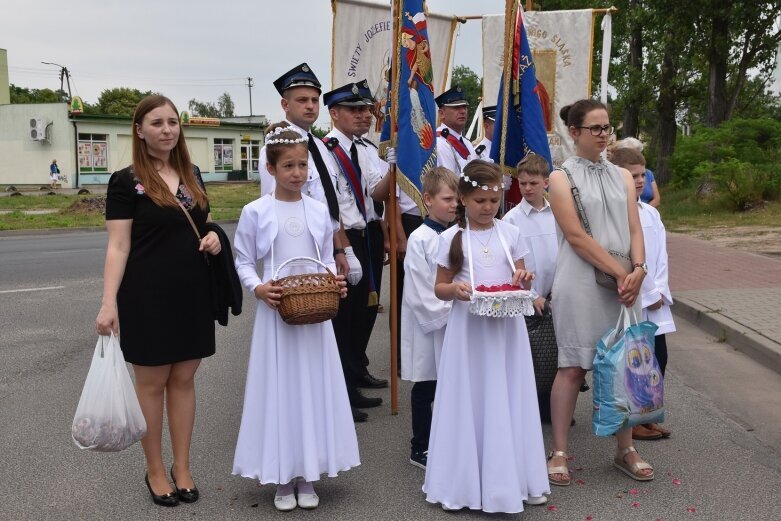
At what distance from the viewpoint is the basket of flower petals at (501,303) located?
3.77m

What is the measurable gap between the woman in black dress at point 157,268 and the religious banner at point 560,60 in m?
6.18

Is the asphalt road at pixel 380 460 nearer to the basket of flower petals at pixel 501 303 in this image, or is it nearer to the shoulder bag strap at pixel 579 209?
the basket of flower petals at pixel 501 303

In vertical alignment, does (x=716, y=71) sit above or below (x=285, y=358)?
above

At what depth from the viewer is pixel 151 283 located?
391 cm

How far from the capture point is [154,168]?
3992mm

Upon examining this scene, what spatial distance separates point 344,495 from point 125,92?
77.1 metres

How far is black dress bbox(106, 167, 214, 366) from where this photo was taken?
390cm

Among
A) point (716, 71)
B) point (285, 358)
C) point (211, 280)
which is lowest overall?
point (285, 358)

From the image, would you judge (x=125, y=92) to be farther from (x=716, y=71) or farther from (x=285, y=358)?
(x=285, y=358)

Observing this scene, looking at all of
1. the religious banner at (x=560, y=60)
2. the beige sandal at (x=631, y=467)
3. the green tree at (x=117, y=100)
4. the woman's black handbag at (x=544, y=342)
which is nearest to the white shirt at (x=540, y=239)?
the woman's black handbag at (x=544, y=342)

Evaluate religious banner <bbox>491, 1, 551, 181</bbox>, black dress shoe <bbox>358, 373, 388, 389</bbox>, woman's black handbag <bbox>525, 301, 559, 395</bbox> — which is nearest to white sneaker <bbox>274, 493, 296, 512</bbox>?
woman's black handbag <bbox>525, 301, 559, 395</bbox>

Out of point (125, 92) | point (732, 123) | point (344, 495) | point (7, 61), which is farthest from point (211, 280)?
point (125, 92)

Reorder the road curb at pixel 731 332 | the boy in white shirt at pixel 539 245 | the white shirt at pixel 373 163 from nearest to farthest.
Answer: the boy in white shirt at pixel 539 245 < the white shirt at pixel 373 163 < the road curb at pixel 731 332

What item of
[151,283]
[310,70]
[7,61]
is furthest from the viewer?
[7,61]
